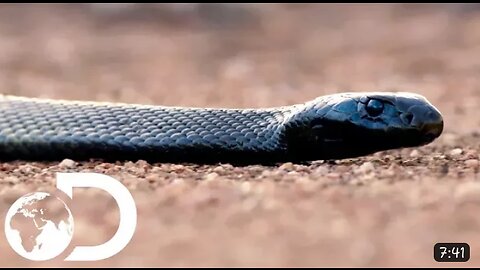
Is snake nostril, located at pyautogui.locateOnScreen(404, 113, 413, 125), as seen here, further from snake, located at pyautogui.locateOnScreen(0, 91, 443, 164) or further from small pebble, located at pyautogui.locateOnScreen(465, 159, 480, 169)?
small pebble, located at pyautogui.locateOnScreen(465, 159, 480, 169)

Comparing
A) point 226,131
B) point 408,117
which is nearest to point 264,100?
point 226,131

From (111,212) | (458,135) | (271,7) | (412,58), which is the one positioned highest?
(271,7)

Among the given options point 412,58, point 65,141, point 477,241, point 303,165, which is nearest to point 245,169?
point 303,165

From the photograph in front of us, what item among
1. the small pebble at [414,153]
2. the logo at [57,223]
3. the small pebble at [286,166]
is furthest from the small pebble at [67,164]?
the small pebble at [414,153]

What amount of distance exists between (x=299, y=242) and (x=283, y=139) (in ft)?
5.79

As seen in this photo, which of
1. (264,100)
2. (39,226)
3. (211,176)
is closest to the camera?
(39,226)

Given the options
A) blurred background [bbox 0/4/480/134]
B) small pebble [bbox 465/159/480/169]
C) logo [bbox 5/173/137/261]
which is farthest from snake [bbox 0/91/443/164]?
blurred background [bbox 0/4/480/134]

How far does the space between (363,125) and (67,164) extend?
4.65 feet

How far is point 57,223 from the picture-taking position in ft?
11.1

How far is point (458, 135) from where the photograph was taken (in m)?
5.80

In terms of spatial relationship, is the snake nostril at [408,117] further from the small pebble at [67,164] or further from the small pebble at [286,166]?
the small pebble at [67,164]

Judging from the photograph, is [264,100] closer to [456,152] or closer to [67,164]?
[456,152]

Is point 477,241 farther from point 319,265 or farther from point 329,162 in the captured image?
point 329,162

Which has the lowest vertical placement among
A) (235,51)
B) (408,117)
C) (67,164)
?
(67,164)
